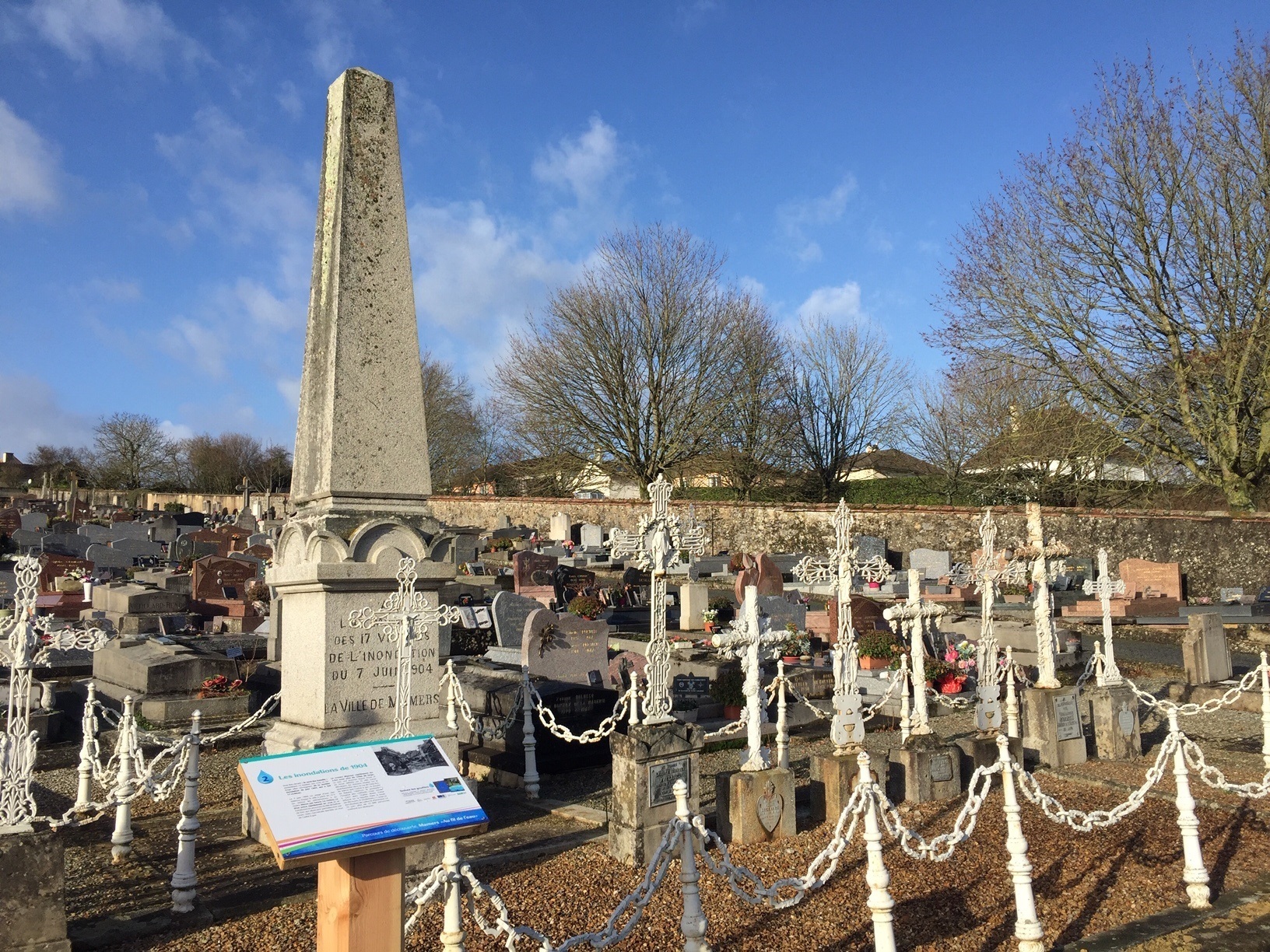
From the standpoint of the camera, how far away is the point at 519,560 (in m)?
23.6

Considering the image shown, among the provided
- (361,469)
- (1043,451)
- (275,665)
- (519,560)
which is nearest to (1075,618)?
(1043,451)

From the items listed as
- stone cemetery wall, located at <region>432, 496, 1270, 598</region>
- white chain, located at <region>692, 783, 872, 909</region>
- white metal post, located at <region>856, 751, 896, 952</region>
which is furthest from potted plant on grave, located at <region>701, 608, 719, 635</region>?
white metal post, located at <region>856, 751, 896, 952</region>

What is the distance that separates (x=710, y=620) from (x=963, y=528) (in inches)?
550

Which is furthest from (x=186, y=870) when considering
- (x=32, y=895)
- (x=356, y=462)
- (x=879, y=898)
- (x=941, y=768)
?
(x=941, y=768)

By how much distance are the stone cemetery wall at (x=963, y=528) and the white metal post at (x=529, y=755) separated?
19002 millimetres

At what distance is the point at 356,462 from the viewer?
650cm

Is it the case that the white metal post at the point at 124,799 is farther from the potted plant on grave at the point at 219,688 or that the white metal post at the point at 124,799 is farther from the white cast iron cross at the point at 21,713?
the potted plant on grave at the point at 219,688

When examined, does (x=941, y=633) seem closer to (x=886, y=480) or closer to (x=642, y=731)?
(x=642, y=731)

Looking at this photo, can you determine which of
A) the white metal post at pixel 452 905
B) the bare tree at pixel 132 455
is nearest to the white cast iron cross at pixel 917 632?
the white metal post at pixel 452 905

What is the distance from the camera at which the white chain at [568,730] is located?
7.97 m

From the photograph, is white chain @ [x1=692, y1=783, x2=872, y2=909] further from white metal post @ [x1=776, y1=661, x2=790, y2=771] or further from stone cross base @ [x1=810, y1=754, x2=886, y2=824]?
white metal post @ [x1=776, y1=661, x2=790, y2=771]

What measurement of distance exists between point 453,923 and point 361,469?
150 inches

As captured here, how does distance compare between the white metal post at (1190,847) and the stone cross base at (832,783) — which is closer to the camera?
the white metal post at (1190,847)

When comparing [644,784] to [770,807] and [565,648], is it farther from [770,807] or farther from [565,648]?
[565,648]
